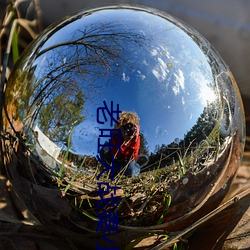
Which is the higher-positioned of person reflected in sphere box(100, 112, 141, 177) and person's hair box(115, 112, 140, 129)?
person's hair box(115, 112, 140, 129)

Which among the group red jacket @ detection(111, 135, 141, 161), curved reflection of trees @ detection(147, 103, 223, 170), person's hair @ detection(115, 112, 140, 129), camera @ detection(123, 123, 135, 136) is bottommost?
curved reflection of trees @ detection(147, 103, 223, 170)

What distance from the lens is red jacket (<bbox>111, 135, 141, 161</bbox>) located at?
1430 mm

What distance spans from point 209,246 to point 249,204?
16cm

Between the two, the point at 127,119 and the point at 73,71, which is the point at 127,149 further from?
the point at 73,71

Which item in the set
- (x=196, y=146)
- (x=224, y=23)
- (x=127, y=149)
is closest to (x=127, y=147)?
(x=127, y=149)

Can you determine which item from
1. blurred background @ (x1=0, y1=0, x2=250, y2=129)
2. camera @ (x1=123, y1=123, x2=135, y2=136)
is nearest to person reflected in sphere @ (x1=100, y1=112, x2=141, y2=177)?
camera @ (x1=123, y1=123, x2=135, y2=136)

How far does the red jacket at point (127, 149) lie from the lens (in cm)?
143

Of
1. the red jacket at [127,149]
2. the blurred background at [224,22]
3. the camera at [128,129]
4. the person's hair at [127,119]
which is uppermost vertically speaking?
the blurred background at [224,22]

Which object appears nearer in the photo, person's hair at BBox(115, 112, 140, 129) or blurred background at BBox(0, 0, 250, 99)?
person's hair at BBox(115, 112, 140, 129)

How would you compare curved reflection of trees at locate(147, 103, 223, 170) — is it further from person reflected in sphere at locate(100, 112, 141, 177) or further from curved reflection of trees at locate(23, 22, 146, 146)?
curved reflection of trees at locate(23, 22, 146, 146)

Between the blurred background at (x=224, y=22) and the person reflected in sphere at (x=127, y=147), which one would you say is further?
the blurred background at (x=224, y=22)

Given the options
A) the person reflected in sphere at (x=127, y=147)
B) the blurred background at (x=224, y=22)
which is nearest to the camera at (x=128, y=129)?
the person reflected in sphere at (x=127, y=147)

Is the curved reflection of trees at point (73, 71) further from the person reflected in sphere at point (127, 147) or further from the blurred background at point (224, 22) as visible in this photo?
the blurred background at point (224, 22)

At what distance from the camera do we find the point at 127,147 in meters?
1.44
